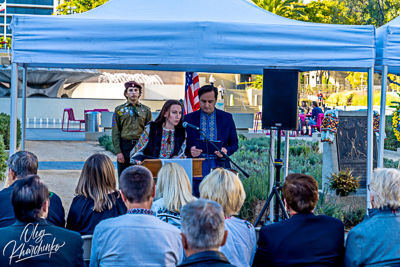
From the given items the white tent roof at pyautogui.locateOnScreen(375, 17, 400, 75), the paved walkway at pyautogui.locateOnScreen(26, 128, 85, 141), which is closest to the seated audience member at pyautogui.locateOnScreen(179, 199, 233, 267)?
the white tent roof at pyautogui.locateOnScreen(375, 17, 400, 75)

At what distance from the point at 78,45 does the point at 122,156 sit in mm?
1632

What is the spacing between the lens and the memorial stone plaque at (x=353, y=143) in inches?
279

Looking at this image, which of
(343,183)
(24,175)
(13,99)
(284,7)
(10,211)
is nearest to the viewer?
(10,211)

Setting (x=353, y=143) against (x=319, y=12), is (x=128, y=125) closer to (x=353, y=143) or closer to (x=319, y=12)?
(x=353, y=143)

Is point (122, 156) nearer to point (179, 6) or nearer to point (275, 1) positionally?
point (179, 6)

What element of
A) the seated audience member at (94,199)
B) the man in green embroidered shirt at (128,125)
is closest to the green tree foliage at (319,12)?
the man in green embroidered shirt at (128,125)

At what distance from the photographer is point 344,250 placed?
2.71m

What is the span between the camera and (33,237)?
239 centimetres

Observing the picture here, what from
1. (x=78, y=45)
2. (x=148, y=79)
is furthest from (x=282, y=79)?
(x=148, y=79)

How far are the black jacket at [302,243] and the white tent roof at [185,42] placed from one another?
7.02ft

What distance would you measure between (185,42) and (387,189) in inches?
95.6

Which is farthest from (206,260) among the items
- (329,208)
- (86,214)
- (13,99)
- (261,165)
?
(261,165)

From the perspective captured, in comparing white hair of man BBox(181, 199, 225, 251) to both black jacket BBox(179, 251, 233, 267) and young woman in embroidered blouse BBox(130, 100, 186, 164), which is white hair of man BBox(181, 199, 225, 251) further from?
young woman in embroidered blouse BBox(130, 100, 186, 164)

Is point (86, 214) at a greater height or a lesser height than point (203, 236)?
lesser
